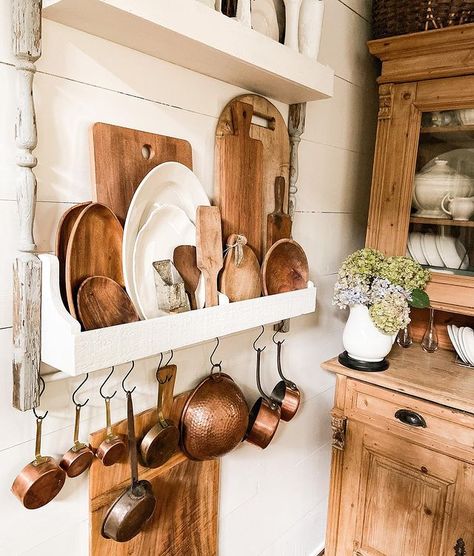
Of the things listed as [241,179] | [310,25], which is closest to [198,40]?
[241,179]

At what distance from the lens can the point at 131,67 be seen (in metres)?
0.96

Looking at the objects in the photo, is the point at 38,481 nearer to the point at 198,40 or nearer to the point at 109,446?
the point at 109,446

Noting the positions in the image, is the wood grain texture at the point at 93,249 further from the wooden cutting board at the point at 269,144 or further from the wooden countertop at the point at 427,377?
the wooden countertop at the point at 427,377

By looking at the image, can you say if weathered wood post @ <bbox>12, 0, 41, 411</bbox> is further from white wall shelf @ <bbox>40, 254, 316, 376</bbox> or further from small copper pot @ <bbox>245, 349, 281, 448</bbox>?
small copper pot @ <bbox>245, 349, 281, 448</bbox>

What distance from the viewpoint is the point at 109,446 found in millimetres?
970

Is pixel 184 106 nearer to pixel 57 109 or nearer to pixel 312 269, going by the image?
pixel 57 109

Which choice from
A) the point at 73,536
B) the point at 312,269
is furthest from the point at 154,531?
the point at 312,269

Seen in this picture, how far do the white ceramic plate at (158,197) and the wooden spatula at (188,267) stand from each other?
0.08 meters

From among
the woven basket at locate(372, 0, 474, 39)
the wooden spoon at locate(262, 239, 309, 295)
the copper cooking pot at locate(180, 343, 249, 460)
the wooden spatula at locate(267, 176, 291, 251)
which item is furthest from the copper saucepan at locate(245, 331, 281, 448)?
the woven basket at locate(372, 0, 474, 39)

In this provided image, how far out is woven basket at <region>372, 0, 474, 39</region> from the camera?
1.36 m

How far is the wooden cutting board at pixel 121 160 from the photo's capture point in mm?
884

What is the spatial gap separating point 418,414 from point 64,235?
3.68ft

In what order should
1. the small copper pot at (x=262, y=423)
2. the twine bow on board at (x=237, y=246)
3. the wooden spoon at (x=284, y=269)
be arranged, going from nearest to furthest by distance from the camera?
the twine bow on board at (x=237, y=246)
the wooden spoon at (x=284, y=269)
the small copper pot at (x=262, y=423)

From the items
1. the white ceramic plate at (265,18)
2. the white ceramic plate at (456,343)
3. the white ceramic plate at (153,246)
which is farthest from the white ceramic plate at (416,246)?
the white ceramic plate at (153,246)
